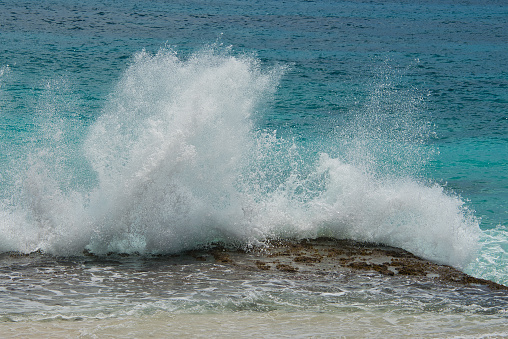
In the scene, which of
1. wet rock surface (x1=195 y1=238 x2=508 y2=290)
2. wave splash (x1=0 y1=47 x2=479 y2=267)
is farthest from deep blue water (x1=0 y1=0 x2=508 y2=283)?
wet rock surface (x1=195 y1=238 x2=508 y2=290)

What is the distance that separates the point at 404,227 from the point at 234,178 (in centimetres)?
297

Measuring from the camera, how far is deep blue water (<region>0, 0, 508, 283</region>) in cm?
965

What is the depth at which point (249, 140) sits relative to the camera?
10742 millimetres

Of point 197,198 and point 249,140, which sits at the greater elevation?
Result: point 249,140

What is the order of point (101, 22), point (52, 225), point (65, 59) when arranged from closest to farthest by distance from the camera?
point (52, 225), point (65, 59), point (101, 22)

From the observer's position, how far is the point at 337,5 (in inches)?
2015

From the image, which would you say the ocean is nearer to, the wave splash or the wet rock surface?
the wave splash

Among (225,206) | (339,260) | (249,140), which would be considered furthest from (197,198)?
(339,260)

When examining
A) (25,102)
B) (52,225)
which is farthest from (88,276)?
(25,102)

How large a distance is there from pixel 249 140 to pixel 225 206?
1456 millimetres

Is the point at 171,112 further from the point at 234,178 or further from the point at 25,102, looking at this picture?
the point at 25,102

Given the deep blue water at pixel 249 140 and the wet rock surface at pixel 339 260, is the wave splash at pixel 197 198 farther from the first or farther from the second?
the wet rock surface at pixel 339 260

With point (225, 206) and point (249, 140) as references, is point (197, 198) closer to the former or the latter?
point (225, 206)

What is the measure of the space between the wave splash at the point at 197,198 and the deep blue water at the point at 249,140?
1.0 inches
